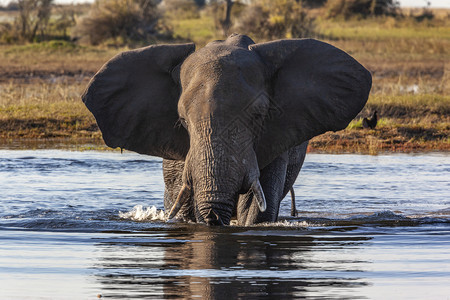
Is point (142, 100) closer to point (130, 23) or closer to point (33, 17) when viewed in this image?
point (130, 23)

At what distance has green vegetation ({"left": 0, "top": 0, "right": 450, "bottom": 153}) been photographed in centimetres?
1739

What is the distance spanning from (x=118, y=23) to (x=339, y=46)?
28.7 feet

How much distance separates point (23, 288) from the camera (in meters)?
5.87

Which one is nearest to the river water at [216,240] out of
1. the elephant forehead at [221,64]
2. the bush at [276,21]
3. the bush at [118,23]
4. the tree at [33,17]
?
the elephant forehead at [221,64]

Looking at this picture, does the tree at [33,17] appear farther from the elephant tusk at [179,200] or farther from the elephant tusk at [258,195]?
the elephant tusk at [258,195]

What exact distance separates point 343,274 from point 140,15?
31.4 meters

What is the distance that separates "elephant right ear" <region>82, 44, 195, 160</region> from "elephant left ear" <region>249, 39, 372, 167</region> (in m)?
0.73

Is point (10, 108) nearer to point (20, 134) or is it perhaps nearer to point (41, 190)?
point (20, 134)

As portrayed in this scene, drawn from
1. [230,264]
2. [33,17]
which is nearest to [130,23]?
[33,17]

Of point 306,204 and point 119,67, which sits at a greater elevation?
point 119,67

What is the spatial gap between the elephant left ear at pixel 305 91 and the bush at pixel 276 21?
2764 cm

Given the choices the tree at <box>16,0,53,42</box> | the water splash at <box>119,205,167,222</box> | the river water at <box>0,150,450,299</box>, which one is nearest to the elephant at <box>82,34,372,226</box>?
the river water at <box>0,150,450,299</box>

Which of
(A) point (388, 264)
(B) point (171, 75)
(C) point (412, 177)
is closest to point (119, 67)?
(B) point (171, 75)

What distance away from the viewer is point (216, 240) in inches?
311
